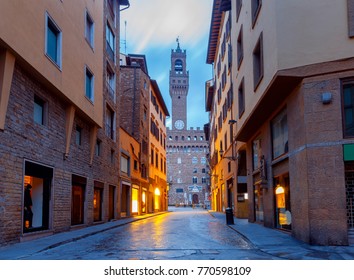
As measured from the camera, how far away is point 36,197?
1547cm

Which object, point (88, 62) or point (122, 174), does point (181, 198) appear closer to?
point (122, 174)

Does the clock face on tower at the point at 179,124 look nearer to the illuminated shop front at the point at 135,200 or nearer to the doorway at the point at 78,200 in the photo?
the illuminated shop front at the point at 135,200

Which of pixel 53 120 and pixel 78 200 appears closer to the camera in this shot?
pixel 53 120

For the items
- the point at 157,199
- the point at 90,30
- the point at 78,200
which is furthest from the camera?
the point at 157,199

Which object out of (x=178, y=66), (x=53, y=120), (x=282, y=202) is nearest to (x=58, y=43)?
(x=53, y=120)

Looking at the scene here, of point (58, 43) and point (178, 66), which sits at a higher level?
point (178, 66)

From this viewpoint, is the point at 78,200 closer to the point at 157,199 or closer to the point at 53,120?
the point at 53,120

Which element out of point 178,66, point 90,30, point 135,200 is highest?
point 178,66

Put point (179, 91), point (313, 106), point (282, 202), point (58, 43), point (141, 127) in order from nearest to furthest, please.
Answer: point (313, 106) → point (58, 43) → point (282, 202) → point (141, 127) → point (179, 91)

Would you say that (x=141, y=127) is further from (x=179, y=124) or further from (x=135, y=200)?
(x=179, y=124)

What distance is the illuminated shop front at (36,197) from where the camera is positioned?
14234 mm

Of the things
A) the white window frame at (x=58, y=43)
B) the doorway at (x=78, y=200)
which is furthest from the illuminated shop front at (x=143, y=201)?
the white window frame at (x=58, y=43)

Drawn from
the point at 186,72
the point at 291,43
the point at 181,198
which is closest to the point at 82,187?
the point at 291,43

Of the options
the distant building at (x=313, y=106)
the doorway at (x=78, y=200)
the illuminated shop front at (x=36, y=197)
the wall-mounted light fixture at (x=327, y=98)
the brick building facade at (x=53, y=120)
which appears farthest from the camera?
the doorway at (x=78, y=200)
